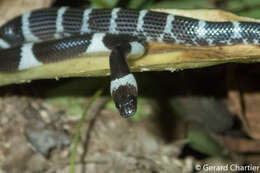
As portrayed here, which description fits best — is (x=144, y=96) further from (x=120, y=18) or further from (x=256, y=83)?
(x=256, y=83)

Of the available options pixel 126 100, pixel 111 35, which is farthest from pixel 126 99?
pixel 111 35

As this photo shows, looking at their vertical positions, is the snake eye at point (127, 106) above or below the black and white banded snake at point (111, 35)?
below

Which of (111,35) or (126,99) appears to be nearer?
(126,99)

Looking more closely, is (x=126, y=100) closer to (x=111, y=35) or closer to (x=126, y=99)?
(x=126, y=99)

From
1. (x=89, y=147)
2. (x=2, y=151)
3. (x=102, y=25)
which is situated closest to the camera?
(x=2, y=151)

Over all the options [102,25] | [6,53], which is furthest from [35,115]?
[102,25]

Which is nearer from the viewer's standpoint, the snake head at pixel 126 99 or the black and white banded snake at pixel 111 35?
the snake head at pixel 126 99
